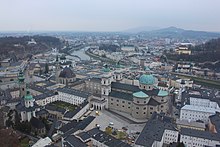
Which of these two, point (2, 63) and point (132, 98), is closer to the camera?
point (132, 98)


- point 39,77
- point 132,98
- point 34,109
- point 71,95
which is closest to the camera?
point 34,109

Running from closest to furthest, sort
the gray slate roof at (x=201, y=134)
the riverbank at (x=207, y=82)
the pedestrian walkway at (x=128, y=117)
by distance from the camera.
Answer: the gray slate roof at (x=201, y=134), the pedestrian walkway at (x=128, y=117), the riverbank at (x=207, y=82)

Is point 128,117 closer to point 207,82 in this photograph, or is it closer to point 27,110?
point 27,110

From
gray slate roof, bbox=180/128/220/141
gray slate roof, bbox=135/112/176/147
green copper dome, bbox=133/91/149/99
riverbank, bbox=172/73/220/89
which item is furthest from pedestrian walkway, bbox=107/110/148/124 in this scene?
riverbank, bbox=172/73/220/89

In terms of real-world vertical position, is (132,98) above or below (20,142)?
above

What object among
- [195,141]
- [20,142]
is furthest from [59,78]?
[195,141]

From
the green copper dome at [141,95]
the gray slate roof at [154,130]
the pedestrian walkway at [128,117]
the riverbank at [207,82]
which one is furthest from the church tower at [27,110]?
the riverbank at [207,82]

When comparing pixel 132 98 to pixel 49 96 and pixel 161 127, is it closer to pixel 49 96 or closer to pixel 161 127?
pixel 161 127

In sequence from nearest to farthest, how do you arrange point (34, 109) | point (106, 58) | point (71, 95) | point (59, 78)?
point (34, 109) < point (71, 95) < point (59, 78) < point (106, 58)

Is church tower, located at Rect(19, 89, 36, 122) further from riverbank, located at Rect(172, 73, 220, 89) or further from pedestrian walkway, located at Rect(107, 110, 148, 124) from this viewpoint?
riverbank, located at Rect(172, 73, 220, 89)

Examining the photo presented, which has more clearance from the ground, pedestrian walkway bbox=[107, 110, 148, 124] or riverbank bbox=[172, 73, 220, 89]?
riverbank bbox=[172, 73, 220, 89]

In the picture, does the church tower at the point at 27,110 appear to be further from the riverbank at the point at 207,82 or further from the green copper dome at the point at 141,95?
the riverbank at the point at 207,82
